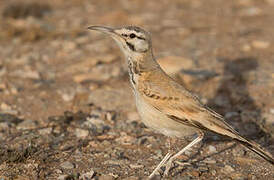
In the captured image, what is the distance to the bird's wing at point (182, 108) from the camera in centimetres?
541

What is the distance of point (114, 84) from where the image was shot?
8.96 metres

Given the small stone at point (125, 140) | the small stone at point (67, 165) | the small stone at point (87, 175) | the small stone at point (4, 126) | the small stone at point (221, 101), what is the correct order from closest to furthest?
the small stone at point (87, 175)
the small stone at point (67, 165)
the small stone at point (125, 140)
the small stone at point (4, 126)
the small stone at point (221, 101)

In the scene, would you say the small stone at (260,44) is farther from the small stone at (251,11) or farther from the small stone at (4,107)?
the small stone at (4,107)

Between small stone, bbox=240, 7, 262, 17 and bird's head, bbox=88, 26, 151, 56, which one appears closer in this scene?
bird's head, bbox=88, 26, 151, 56

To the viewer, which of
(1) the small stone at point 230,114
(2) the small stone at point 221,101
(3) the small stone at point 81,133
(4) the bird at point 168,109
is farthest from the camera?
(2) the small stone at point 221,101

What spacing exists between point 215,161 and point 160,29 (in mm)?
6891

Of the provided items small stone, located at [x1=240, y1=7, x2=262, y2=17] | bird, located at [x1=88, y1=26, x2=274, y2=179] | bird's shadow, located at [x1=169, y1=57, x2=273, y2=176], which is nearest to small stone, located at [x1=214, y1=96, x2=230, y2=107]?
bird's shadow, located at [x1=169, y1=57, x2=273, y2=176]

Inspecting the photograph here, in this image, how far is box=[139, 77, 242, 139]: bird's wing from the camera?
5.41 m

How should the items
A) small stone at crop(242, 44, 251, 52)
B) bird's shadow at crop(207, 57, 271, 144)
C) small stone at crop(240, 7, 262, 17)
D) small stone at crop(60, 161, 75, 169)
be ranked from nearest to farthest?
small stone at crop(60, 161, 75, 169) < bird's shadow at crop(207, 57, 271, 144) < small stone at crop(242, 44, 251, 52) < small stone at crop(240, 7, 262, 17)

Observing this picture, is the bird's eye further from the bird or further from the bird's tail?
the bird's tail

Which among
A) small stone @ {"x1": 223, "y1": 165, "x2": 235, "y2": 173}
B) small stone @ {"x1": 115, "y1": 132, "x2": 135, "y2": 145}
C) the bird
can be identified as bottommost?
small stone @ {"x1": 223, "y1": 165, "x2": 235, "y2": 173}

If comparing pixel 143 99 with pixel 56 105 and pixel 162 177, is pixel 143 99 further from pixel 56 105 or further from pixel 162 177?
pixel 56 105

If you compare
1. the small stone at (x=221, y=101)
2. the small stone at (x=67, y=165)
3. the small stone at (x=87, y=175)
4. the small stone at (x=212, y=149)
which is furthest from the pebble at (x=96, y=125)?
the small stone at (x=221, y=101)

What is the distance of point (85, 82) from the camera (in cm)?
908
